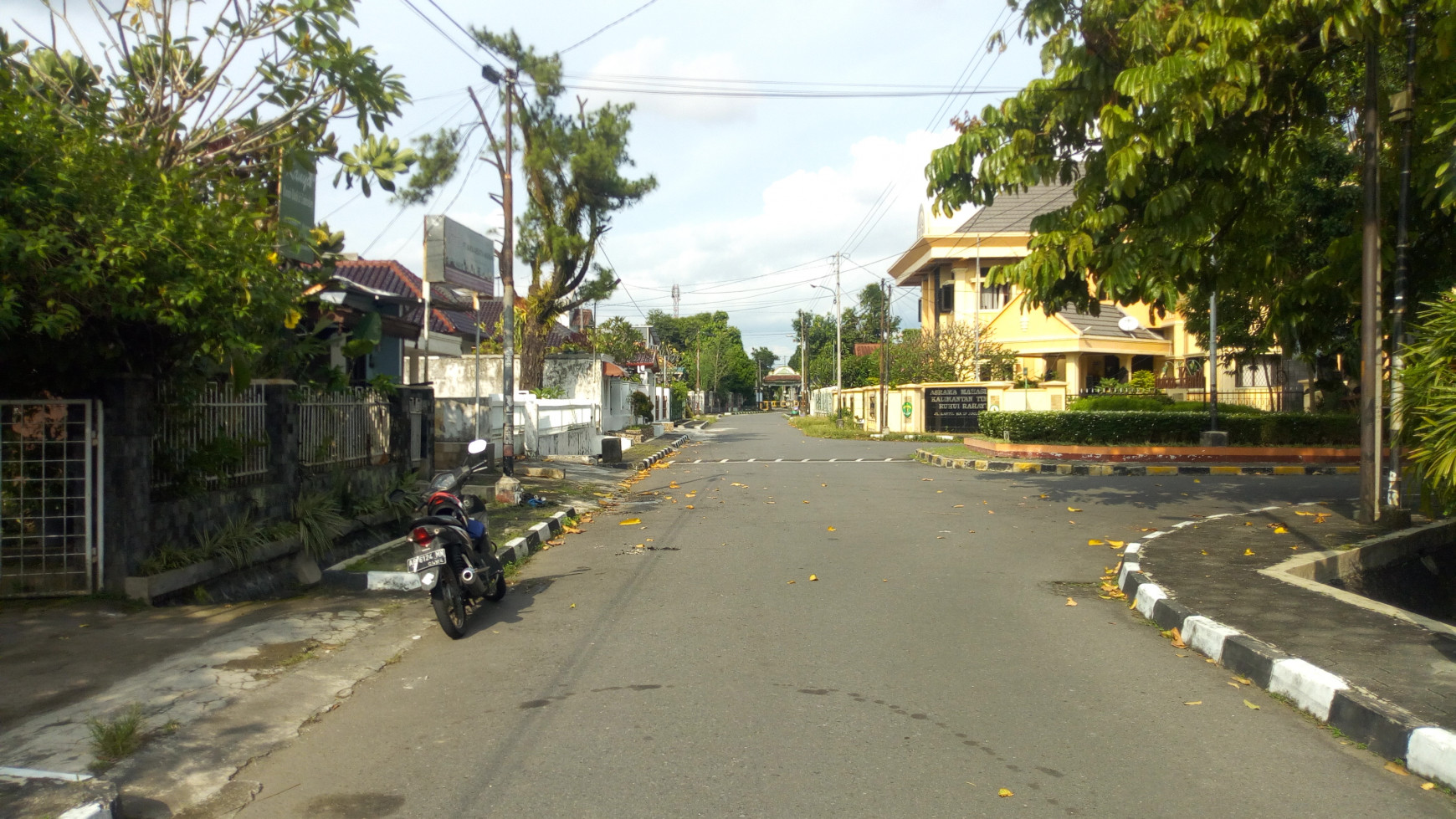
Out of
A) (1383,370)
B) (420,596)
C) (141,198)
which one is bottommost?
(420,596)

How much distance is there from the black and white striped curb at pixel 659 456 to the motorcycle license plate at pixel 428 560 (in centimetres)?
1555

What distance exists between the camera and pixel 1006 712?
5.06 meters

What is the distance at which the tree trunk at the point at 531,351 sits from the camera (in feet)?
83.5

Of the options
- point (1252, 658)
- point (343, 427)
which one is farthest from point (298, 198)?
point (1252, 658)

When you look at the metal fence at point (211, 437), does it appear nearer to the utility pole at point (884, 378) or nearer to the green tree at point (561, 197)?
the green tree at point (561, 197)

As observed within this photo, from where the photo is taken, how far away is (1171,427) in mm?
22188

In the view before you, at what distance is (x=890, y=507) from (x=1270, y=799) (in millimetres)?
10123

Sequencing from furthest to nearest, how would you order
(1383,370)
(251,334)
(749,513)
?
(749,513)
(1383,370)
(251,334)

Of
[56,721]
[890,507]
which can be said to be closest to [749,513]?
[890,507]

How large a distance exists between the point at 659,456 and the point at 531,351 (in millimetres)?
4453

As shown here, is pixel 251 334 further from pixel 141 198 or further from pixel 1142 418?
pixel 1142 418

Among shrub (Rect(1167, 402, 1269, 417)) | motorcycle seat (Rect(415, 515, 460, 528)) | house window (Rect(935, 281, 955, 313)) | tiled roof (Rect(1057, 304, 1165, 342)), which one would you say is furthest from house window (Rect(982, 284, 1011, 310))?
motorcycle seat (Rect(415, 515, 460, 528))

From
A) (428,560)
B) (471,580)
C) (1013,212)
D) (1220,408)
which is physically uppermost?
(1013,212)

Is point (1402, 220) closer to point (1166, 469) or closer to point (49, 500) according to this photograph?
point (1166, 469)
